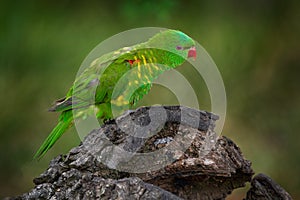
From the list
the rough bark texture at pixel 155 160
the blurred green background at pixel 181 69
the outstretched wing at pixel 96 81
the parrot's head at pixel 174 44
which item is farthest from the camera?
the blurred green background at pixel 181 69

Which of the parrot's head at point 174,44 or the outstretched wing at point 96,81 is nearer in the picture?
the outstretched wing at point 96,81

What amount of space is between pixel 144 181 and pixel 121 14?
2061mm

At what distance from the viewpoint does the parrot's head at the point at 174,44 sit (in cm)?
187

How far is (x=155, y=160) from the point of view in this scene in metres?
1.14

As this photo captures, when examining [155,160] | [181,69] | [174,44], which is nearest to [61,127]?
[174,44]

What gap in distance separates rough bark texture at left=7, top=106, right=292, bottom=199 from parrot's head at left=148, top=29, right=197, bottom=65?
68cm

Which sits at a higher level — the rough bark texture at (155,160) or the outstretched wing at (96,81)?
the outstretched wing at (96,81)

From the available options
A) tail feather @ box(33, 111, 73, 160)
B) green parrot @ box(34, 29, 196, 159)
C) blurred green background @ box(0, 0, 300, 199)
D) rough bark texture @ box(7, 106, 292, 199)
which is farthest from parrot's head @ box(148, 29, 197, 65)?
blurred green background @ box(0, 0, 300, 199)

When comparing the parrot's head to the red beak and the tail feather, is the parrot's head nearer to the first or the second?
the red beak

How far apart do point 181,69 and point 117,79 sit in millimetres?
1245

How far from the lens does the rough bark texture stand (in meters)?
1.12

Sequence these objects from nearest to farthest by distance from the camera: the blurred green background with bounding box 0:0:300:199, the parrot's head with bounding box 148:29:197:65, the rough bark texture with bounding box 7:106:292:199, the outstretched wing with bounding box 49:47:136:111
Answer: the rough bark texture with bounding box 7:106:292:199 < the outstretched wing with bounding box 49:47:136:111 < the parrot's head with bounding box 148:29:197:65 < the blurred green background with bounding box 0:0:300:199

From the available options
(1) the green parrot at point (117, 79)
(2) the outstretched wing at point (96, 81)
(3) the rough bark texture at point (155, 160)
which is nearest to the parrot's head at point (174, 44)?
(1) the green parrot at point (117, 79)

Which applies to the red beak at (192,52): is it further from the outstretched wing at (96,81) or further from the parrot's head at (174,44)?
the outstretched wing at (96,81)
